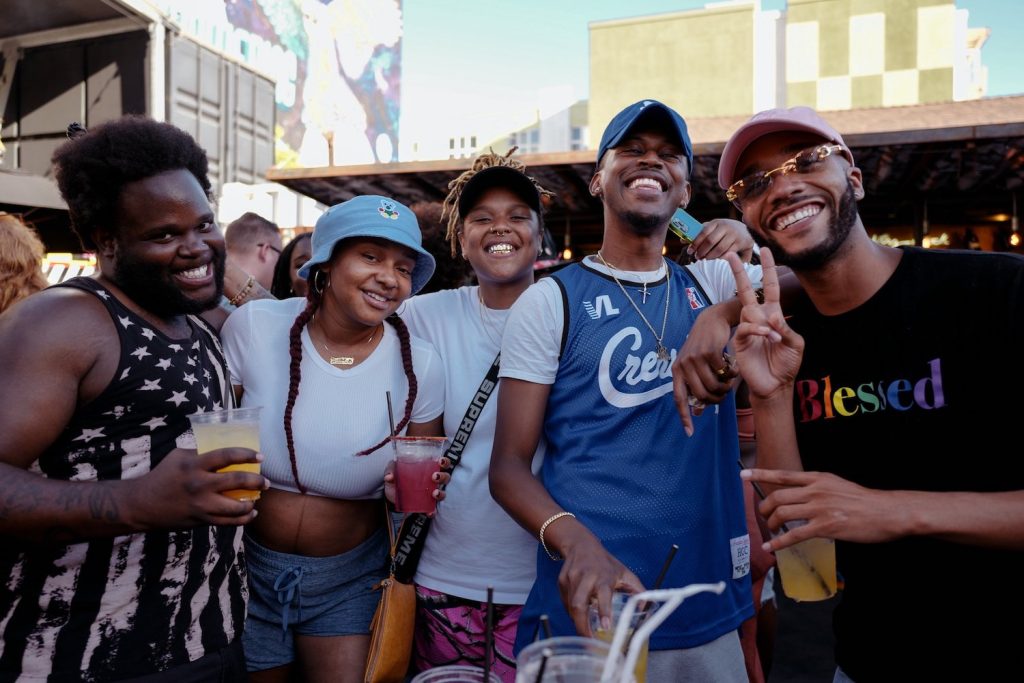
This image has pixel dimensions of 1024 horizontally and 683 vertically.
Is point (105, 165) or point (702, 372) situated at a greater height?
point (105, 165)

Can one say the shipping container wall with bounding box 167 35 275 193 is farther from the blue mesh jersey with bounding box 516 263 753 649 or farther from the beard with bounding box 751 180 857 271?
the beard with bounding box 751 180 857 271

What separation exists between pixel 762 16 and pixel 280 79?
71.4ft

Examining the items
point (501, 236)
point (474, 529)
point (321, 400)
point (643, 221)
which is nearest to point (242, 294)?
point (321, 400)

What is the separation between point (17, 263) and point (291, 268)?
5.76ft

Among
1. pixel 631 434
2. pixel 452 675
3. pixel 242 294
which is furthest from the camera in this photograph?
pixel 242 294

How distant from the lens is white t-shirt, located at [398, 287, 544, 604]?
2588 millimetres

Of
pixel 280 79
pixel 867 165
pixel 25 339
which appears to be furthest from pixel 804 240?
pixel 280 79

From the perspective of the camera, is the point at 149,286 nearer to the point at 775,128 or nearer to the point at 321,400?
the point at 321,400

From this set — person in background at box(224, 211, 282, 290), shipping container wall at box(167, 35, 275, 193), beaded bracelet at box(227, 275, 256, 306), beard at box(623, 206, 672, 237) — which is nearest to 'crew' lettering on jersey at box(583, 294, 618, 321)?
beard at box(623, 206, 672, 237)

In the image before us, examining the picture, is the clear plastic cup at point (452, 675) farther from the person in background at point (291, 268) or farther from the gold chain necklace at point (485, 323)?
the person in background at point (291, 268)

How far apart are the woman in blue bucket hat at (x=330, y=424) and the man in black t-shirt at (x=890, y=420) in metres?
1.40

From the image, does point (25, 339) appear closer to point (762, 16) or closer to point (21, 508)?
point (21, 508)

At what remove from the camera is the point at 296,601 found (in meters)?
2.59

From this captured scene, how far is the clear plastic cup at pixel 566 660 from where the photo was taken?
3.76ft
